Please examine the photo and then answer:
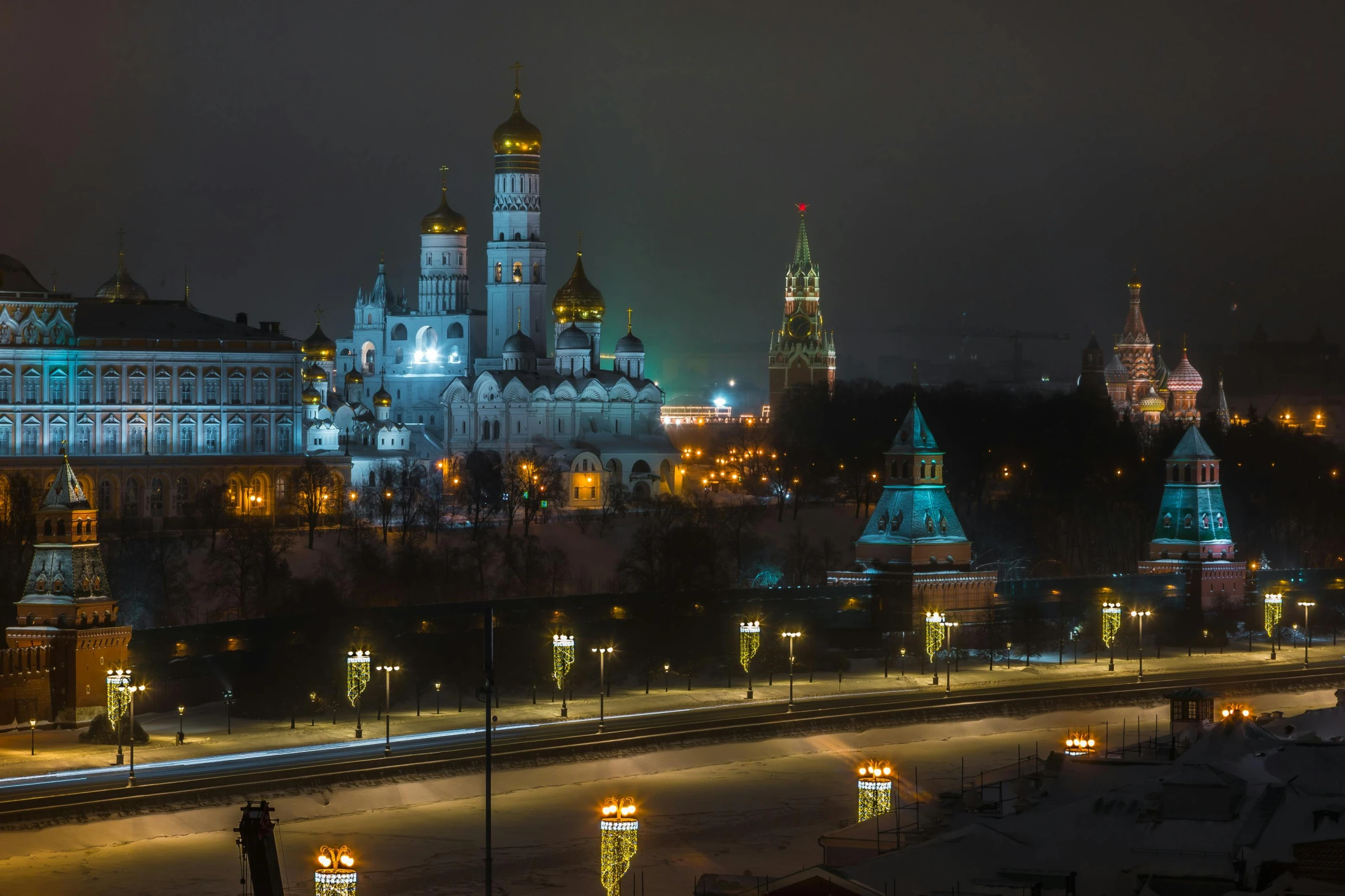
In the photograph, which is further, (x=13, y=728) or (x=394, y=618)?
(x=394, y=618)

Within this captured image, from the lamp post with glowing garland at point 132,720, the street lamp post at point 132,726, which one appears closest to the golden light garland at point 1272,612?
the street lamp post at point 132,726

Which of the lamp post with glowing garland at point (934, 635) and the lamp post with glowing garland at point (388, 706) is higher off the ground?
the lamp post with glowing garland at point (934, 635)

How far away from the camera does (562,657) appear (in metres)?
75.0

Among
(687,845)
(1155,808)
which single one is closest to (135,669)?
(687,845)

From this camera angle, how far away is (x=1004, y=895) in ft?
144

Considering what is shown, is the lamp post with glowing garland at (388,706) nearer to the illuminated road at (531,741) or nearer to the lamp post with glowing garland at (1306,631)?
the illuminated road at (531,741)

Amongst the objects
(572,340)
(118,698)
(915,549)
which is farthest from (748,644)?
(572,340)

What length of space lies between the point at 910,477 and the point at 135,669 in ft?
109

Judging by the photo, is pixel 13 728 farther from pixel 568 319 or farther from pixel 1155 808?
pixel 568 319

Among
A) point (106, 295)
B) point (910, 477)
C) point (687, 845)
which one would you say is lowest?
point (687, 845)

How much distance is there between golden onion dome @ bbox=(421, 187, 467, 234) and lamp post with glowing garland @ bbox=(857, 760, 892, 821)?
100501 millimetres

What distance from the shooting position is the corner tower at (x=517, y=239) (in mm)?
149250

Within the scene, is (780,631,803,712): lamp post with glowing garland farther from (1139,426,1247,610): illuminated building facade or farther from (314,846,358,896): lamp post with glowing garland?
(314,846,358,896): lamp post with glowing garland

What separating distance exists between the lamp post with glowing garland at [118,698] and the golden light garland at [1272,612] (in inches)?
1830
